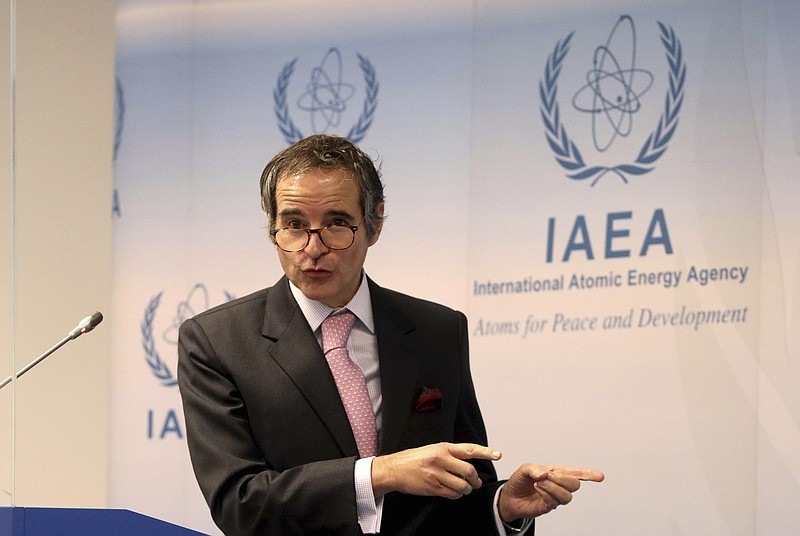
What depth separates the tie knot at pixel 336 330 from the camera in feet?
6.88

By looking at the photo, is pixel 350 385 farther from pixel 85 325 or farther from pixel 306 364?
pixel 85 325

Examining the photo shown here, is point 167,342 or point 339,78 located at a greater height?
point 339,78

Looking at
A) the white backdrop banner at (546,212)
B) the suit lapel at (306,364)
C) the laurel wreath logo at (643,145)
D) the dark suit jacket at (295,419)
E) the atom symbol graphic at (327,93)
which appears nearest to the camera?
the dark suit jacket at (295,419)

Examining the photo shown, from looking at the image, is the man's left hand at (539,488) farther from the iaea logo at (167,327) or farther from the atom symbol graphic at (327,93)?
the iaea logo at (167,327)

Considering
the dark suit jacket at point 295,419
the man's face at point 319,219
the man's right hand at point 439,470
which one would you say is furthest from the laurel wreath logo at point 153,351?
the man's right hand at point 439,470

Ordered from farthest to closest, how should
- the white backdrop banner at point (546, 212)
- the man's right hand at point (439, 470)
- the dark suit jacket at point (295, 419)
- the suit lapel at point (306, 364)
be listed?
the white backdrop banner at point (546, 212)
the suit lapel at point (306, 364)
the dark suit jacket at point (295, 419)
the man's right hand at point (439, 470)

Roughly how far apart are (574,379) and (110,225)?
7.08 feet

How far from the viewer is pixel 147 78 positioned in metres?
5.00

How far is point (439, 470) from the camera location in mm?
1757

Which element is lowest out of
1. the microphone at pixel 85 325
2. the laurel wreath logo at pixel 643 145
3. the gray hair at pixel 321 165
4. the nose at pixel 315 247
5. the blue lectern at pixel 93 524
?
the blue lectern at pixel 93 524

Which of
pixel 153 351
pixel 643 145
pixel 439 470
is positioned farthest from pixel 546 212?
pixel 439 470

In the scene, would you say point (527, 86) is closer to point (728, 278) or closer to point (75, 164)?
point (728, 278)

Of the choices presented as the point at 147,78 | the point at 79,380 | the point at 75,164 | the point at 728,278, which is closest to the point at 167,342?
the point at 79,380

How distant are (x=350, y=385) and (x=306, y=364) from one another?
101mm
